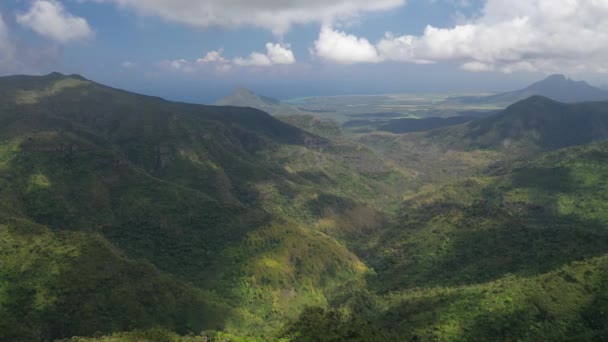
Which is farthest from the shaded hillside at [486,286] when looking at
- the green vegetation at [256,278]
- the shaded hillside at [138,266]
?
the shaded hillside at [138,266]

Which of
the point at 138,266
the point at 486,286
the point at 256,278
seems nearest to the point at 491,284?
the point at 486,286

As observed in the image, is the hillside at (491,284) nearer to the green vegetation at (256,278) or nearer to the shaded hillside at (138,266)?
the green vegetation at (256,278)

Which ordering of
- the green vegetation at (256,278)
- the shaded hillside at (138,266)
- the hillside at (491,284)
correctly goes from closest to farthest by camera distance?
the hillside at (491,284) < the green vegetation at (256,278) < the shaded hillside at (138,266)

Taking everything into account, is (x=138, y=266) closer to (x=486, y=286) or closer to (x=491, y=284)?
(x=486, y=286)

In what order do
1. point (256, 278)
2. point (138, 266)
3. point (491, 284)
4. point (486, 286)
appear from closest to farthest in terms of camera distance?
1. point (486, 286)
2. point (491, 284)
3. point (138, 266)
4. point (256, 278)

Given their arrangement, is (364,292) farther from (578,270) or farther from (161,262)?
(161,262)

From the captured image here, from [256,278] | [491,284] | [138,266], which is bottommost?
[256,278]

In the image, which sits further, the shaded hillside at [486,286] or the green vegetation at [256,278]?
the green vegetation at [256,278]

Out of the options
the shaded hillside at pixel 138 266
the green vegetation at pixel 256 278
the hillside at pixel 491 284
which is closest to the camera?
the hillside at pixel 491 284

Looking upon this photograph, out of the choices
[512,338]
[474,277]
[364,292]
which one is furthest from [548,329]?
[364,292]

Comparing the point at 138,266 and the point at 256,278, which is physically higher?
the point at 138,266

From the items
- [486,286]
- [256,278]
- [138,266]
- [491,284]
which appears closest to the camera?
[486,286]
